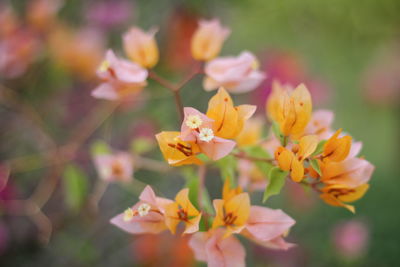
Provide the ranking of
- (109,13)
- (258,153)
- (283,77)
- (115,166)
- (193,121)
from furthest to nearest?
(283,77) < (109,13) < (115,166) < (258,153) < (193,121)

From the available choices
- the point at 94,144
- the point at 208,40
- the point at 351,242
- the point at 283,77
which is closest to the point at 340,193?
the point at 208,40

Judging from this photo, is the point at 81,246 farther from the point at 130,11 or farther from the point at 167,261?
the point at 130,11

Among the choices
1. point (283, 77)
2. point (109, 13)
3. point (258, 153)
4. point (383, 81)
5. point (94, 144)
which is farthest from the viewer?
point (383, 81)

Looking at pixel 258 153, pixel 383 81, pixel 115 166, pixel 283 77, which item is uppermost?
pixel 258 153

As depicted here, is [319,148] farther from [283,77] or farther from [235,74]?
[283,77]

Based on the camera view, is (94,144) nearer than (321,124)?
No

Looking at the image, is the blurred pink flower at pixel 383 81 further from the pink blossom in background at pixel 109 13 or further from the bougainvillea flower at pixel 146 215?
the bougainvillea flower at pixel 146 215
